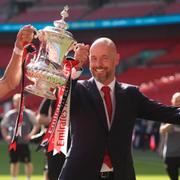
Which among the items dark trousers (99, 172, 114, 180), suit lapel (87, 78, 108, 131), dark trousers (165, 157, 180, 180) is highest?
suit lapel (87, 78, 108, 131)

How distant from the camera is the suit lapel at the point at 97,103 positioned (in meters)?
4.94

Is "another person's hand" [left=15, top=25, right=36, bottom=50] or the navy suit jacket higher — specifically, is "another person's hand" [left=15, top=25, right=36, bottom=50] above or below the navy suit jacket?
above

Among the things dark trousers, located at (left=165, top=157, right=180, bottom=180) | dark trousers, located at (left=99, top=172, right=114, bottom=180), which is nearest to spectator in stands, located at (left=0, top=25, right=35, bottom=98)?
dark trousers, located at (left=99, top=172, right=114, bottom=180)

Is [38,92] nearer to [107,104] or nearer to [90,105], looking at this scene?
[90,105]

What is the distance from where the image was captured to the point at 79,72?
5199mm

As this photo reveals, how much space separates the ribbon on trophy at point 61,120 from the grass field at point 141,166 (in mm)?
8380

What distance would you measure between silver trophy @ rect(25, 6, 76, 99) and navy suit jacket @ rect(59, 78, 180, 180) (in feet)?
0.79

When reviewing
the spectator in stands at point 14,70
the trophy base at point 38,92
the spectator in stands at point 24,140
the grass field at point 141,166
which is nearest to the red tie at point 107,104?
the trophy base at point 38,92

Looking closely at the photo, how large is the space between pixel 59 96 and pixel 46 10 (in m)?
27.2

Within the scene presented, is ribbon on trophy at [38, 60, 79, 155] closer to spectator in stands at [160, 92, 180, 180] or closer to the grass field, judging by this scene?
spectator in stands at [160, 92, 180, 180]

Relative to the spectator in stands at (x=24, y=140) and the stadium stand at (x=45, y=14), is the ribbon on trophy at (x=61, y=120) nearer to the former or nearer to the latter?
the spectator in stands at (x=24, y=140)

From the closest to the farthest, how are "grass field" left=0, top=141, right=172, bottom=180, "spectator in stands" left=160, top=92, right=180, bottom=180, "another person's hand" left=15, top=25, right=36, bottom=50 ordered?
"another person's hand" left=15, top=25, right=36, bottom=50 < "spectator in stands" left=160, top=92, right=180, bottom=180 < "grass field" left=0, top=141, right=172, bottom=180

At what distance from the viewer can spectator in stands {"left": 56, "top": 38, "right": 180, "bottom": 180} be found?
16.1 ft

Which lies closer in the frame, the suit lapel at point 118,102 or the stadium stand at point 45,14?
the suit lapel at point 118,102
